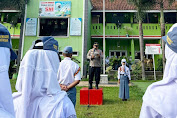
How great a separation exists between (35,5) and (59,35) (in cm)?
346

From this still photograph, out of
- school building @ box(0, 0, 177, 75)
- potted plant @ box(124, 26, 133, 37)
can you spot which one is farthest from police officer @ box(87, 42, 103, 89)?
potted plant @ box(124, 26, 133, 37)

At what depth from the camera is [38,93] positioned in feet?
5.69

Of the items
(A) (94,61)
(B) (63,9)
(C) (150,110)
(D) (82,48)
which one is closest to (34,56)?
(C) (150,110)

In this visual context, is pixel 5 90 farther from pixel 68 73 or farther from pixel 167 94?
pixel 68 73

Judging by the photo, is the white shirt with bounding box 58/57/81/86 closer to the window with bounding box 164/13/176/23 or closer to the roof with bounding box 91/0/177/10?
the roof with bounding box 91/0/177/10

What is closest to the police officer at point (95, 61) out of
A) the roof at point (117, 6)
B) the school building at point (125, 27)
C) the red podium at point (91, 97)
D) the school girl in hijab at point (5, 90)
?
the red podium at point (91, 97)

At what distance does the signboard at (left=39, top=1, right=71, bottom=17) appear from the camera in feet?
53.8

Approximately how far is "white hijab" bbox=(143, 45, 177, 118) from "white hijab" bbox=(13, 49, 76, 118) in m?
0.80

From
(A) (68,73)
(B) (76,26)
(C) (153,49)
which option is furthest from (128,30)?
(A) (68,73)

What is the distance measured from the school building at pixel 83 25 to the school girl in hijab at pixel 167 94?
570 inches

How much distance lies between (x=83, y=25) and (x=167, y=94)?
1524 cm

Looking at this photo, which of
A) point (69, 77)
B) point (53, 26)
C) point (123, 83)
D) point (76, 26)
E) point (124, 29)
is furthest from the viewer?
point (124, 29)

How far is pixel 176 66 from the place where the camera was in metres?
1.26

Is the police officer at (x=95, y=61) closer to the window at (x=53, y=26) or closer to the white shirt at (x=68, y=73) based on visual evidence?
the white shirt at (x=68, y=73)
